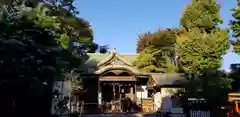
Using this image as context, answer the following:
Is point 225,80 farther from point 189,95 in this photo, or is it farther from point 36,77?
point 36,77

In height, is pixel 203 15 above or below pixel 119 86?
above

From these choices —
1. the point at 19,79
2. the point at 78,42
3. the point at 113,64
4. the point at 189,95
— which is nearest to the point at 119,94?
the point at 113,64

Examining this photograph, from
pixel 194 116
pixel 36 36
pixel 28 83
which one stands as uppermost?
pixel 36 36

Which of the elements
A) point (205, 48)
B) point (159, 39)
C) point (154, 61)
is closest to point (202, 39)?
point (205, 48)

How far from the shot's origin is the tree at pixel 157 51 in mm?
33406

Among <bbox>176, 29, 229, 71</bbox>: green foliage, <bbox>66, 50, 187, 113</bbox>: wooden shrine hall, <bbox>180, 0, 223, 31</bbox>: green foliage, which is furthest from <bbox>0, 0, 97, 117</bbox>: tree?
<bbox>180, 0, 223, 31</bbox>: green foliage

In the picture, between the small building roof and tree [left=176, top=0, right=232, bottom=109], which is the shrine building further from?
tree [left=176, top=0, right=232, bottom=109]

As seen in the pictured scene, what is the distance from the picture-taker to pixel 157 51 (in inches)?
1404

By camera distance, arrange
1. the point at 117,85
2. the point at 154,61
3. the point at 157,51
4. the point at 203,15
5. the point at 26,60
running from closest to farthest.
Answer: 1. the point at 26,60
2. the point at 203,15
3. the point at 117,85
4. the point at 154,61
5. the point at 157,51

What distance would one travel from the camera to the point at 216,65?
27234 mm

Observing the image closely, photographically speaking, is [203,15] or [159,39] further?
[159,39]

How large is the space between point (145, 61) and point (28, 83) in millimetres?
21493

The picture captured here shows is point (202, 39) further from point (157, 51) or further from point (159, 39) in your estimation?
point (159, 39)

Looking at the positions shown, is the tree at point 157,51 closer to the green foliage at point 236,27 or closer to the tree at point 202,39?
the tree at point 202,39
